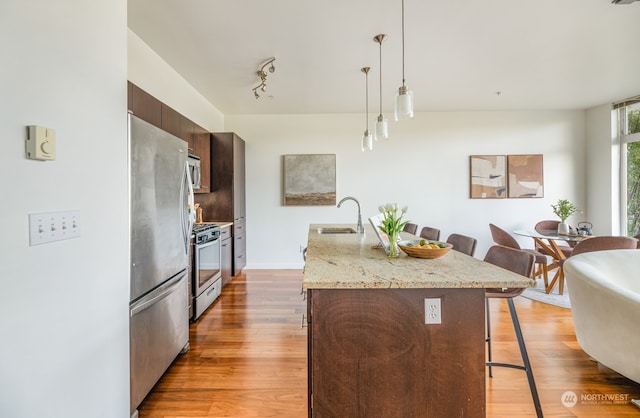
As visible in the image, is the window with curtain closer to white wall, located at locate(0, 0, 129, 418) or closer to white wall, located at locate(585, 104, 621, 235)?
white wall, located at locate(585, 104, 621, 235)

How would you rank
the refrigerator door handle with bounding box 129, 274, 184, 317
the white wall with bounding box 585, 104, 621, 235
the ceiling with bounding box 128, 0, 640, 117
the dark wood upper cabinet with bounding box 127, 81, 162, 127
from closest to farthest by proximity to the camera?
the refrigerator door handle with bounding box 129, 274, 184, 317 < the dark wood upper cabinet with bounding box 127, 81, 162, 127 < the ceiling with bounding box 128, 0, 640, 117 < the white wall with bounding box 585, 104, 621, 235

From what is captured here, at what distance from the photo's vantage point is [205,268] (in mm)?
3014

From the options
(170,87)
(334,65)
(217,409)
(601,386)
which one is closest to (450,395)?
(217,409)

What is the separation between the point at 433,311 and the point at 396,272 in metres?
0.22

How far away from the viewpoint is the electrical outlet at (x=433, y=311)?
119 cm

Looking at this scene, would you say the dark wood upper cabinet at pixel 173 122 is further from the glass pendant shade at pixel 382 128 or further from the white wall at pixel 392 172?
the glass pendant shade at pixel 382 128

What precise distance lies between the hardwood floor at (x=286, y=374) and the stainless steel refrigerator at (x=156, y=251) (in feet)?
0.65

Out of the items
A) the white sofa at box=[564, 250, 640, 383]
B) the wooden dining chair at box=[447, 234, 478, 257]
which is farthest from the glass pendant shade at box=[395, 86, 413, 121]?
the white sofa at box=[564, 250, 640, 383]

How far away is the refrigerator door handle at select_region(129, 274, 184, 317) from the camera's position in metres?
1.57

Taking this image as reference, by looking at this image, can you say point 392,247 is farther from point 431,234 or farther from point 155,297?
point 155,297

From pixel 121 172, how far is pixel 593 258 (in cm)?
293

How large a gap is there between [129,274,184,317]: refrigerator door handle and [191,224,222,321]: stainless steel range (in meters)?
0.64

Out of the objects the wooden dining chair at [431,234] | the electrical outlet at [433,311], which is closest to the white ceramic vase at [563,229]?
the wooden dining chair at [431,234]

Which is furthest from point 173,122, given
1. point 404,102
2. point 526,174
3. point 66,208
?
point 526,174
